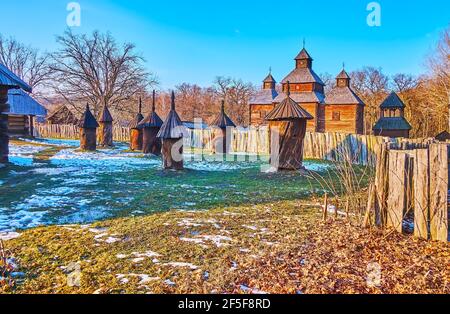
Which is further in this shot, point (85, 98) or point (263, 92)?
point (263, 92)

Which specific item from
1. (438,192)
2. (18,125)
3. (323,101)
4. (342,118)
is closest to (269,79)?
(323,101)

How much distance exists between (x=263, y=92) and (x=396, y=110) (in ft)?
46.7

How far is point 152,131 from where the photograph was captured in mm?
17562

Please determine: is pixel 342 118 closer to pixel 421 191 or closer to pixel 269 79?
pixel 269 79

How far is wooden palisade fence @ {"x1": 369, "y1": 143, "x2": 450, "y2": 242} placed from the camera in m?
4.57

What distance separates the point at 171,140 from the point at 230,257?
8.26 meters

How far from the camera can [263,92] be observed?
3916 cm

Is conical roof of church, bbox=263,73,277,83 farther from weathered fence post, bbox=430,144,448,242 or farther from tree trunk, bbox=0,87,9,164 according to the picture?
weathered fence post, bbox=430,144,448,242

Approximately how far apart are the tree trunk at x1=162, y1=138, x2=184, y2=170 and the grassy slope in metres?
6.23

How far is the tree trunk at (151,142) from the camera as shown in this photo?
17.6 meters

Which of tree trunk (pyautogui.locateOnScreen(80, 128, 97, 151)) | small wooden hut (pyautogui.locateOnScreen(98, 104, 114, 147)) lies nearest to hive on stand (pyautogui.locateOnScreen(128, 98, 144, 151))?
tree trunk (pyautogui.locateOnScreen(80, 128, 97, 151))
